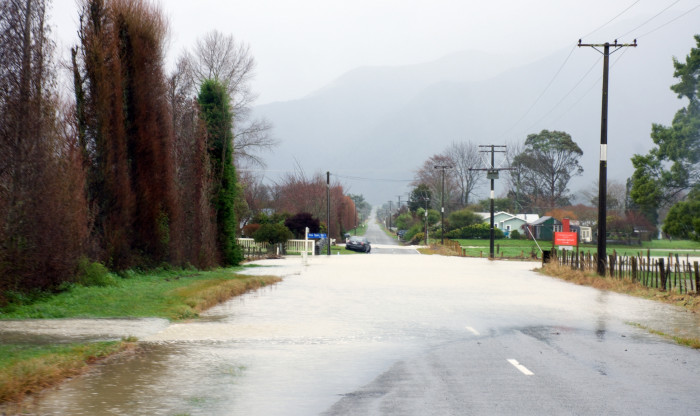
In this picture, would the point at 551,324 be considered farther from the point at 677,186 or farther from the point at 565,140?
the point at 565,140

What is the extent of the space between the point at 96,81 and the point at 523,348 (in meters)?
17.2

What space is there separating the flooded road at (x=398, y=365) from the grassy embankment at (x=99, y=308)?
0.34m

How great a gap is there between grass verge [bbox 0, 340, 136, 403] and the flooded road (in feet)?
0.83

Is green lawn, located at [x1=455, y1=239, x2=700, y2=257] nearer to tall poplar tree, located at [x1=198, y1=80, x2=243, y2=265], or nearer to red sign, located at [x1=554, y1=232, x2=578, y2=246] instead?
red sign, located at [x1=554, y1=232, x2=578, y2=246]

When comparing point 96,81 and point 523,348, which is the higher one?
point 96,81

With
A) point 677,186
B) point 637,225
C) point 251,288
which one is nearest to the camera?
point 251,288

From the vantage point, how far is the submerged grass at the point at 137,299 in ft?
51.8

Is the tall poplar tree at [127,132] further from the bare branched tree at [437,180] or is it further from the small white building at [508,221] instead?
the bare branched tree at [437,180]

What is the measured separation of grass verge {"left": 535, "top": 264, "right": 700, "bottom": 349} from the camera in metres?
14.8

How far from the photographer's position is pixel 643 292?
23.9 meters

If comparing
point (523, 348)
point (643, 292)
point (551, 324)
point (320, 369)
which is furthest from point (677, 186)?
point (320, 369)

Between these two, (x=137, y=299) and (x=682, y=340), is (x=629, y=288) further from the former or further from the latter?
(x=137, y=299)

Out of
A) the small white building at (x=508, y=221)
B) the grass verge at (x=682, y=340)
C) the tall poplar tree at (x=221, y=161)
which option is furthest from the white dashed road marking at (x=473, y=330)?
the small white building at (x=508, y=221)

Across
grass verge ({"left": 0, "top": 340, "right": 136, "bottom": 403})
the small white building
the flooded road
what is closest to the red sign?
the flooded road
